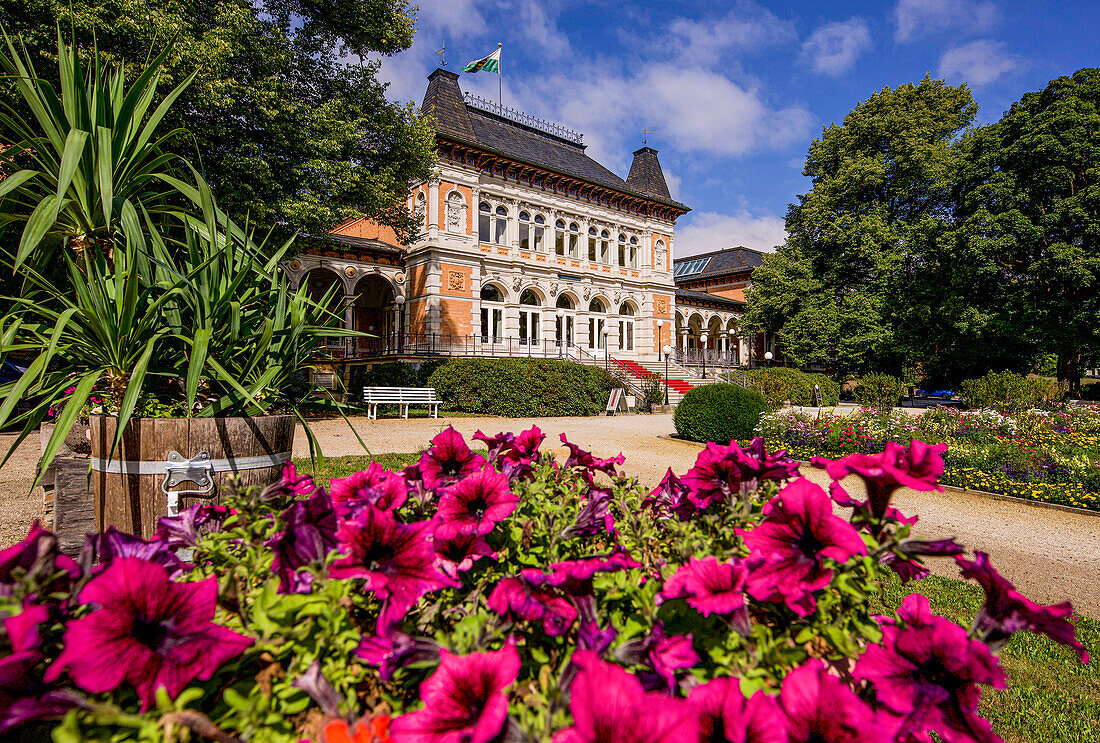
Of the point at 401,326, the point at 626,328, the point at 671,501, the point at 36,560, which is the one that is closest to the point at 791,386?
the point at 626,328

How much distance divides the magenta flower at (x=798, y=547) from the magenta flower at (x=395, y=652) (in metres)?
0.49

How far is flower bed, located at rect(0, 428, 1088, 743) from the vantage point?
0.63 meters

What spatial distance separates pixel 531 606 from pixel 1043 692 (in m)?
3.21

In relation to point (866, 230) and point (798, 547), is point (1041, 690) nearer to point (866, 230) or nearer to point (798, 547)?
point (798, 547)

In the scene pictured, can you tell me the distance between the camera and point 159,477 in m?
1.93

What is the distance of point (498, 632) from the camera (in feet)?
2.60

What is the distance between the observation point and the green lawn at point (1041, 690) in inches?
89.9

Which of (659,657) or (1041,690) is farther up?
(659,657)

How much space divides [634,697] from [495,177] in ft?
82.8

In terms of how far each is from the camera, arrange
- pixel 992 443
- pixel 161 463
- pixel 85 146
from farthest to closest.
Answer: pixel 992 443 < pixel 85 146 < pixel 161 463

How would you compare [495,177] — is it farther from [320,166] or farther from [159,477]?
Result: [159,477]

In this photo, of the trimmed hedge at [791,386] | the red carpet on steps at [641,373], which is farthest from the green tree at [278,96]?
the trimmed hedge at [791,386]

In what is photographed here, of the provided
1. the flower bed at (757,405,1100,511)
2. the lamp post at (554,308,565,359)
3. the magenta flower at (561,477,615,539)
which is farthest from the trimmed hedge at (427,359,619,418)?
the magenta flower at (561,477,615,539)

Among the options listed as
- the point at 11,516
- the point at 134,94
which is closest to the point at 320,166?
the point at 11,516
